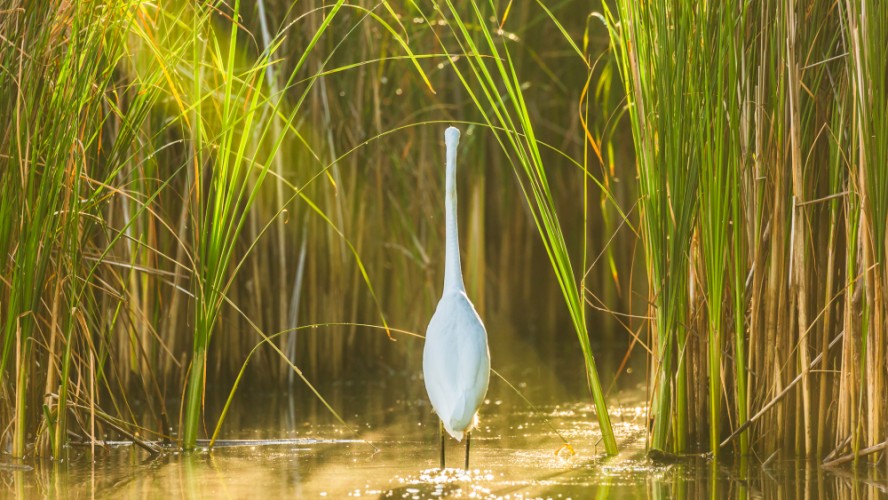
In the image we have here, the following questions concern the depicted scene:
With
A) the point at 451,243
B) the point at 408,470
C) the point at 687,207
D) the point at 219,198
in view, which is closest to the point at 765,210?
the point at 687,207

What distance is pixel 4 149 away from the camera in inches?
117

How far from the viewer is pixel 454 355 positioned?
3.04 meters

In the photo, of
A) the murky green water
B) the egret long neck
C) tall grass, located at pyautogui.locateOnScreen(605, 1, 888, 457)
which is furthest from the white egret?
tall grass, located at pyautogui.locateOnScreen(605, 1, 888, 457)

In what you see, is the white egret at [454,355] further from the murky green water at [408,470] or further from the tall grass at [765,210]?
the tall grass at [765,210]

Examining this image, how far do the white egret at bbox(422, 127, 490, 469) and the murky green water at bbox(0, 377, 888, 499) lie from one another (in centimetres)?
15

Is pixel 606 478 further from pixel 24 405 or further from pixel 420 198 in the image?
pixel 420 198

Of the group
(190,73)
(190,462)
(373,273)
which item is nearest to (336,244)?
(373,273)

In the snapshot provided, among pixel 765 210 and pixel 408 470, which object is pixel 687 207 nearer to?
pixel 765 210

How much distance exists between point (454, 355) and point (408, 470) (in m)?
0.30

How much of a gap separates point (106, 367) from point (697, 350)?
2069mm

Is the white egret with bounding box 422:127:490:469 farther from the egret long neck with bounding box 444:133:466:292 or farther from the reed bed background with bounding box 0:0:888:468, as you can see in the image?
the reed bed background with bounding box 0:0:888:468

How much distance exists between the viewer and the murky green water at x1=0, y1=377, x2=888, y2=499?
2.71 m

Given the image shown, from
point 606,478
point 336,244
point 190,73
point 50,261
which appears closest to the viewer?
point 606,478

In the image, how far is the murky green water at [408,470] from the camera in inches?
107
